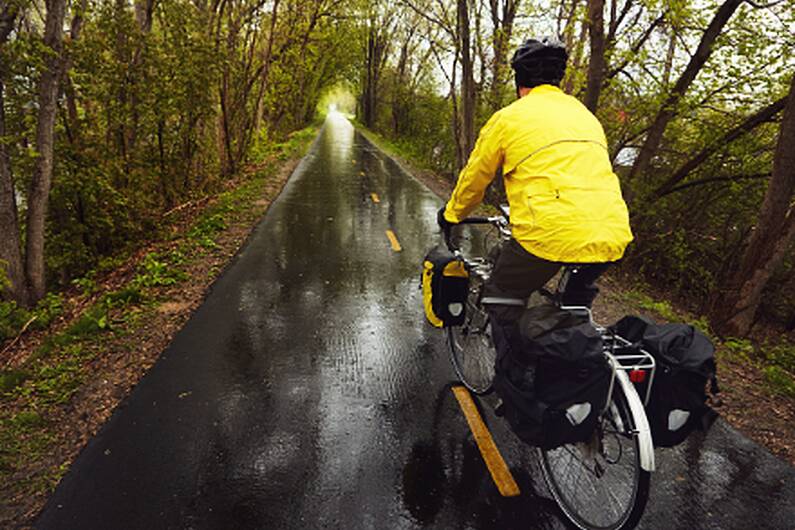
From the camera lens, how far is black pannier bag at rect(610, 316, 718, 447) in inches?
91.6

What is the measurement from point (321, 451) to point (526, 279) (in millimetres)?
1979

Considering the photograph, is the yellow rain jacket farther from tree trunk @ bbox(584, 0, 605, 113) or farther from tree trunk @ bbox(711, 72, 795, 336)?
tree trunk @ bbox(584, 0, 605, 113)

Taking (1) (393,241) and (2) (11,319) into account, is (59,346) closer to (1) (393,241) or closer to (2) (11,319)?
(2) (11,319)

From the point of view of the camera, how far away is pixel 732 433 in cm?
392

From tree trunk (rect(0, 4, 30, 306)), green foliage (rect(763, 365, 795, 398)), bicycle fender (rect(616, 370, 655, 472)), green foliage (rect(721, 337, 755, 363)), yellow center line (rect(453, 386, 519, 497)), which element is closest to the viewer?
bicycle fender (rect(616, 370, 655, 472))

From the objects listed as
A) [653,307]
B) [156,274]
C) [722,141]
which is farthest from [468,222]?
[722,141]

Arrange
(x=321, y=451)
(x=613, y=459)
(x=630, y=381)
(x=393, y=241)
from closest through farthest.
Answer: (x=630, y=381), (x=613, y=459), (x=321, y=451), (x=393, y=241)

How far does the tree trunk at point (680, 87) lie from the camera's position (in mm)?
9430

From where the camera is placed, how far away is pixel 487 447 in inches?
139

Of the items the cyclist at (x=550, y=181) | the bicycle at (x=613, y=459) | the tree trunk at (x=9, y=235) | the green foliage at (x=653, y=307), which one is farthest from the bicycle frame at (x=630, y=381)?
the tree trunk at (x=9, y=235)

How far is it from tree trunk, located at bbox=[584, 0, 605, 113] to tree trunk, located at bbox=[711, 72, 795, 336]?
3081 mm

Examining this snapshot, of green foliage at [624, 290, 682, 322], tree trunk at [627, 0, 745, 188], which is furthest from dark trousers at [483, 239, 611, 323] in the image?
tree trunk at [627, 0, 745, 188]

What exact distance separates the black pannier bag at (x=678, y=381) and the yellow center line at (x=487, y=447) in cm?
108

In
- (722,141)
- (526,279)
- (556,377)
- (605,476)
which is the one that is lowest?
(605,476)
